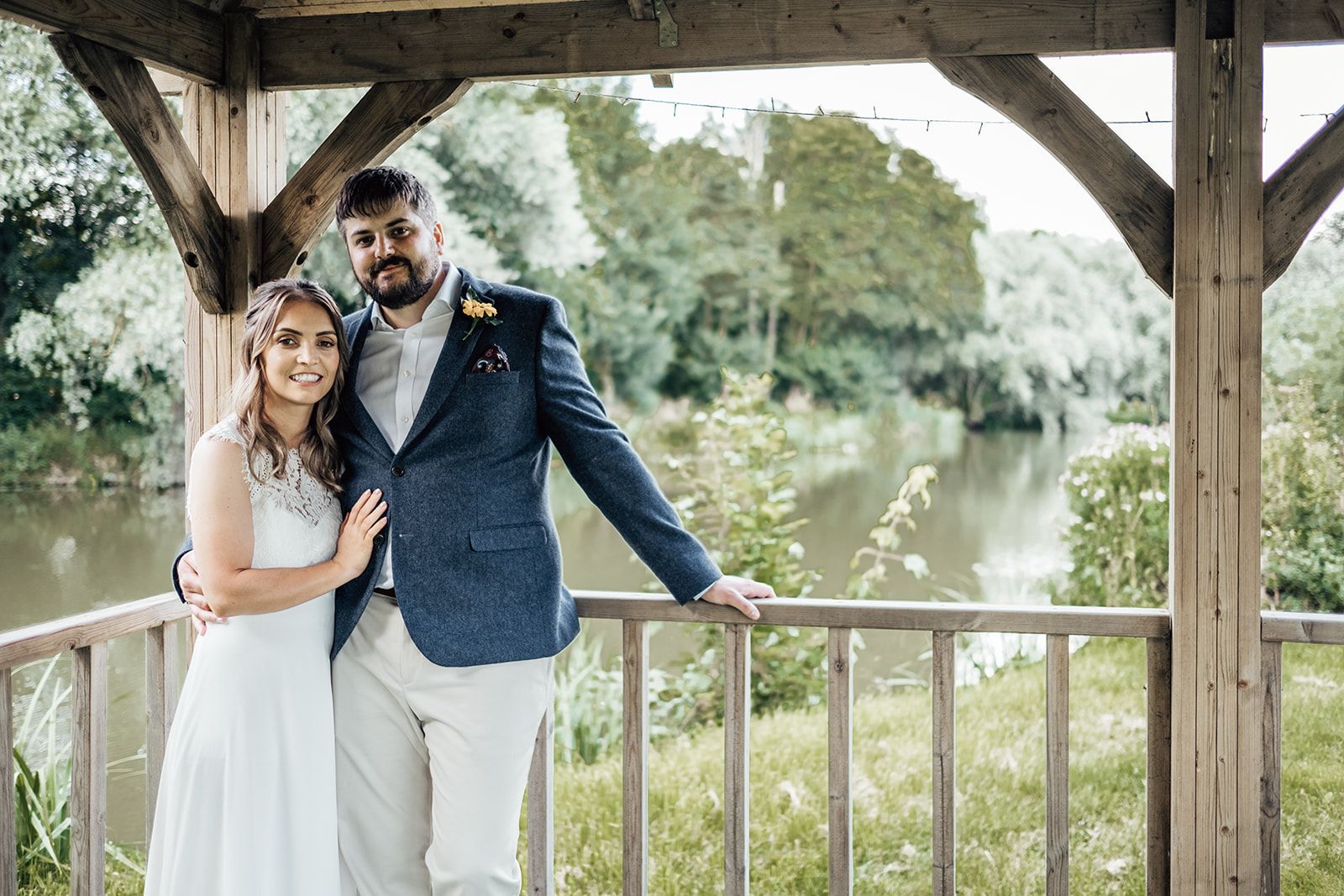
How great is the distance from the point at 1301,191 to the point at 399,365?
185cm

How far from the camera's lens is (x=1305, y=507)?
523cm

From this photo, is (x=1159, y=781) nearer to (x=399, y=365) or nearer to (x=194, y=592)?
(x=399, y=365)

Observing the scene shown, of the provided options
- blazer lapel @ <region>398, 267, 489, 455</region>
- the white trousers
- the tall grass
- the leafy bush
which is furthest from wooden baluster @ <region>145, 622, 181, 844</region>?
the leafy bush

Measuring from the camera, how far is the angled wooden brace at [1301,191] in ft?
7.28

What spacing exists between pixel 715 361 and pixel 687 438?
1714 millimetres

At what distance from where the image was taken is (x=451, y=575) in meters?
1.95

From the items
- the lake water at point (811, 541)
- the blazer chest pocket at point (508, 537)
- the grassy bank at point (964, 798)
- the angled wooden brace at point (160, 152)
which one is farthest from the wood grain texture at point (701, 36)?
the lake water at point (811, 541)

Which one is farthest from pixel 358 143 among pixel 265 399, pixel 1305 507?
pixel 1305 507

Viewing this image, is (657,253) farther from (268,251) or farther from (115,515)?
(268,251)

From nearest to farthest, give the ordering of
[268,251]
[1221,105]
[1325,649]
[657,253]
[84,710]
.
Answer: [84,710], [1221,105], [268,251], [1325,649], [657,253]

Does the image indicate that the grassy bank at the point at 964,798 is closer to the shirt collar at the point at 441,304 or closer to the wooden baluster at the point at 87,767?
the wooden baluster at the point at 87,767

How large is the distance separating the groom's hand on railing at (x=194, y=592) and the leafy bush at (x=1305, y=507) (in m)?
4.90

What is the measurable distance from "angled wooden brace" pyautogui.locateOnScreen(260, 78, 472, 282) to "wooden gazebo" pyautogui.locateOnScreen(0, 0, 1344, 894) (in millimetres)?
249

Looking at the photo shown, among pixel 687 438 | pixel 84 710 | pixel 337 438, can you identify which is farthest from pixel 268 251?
pixel 687 438
